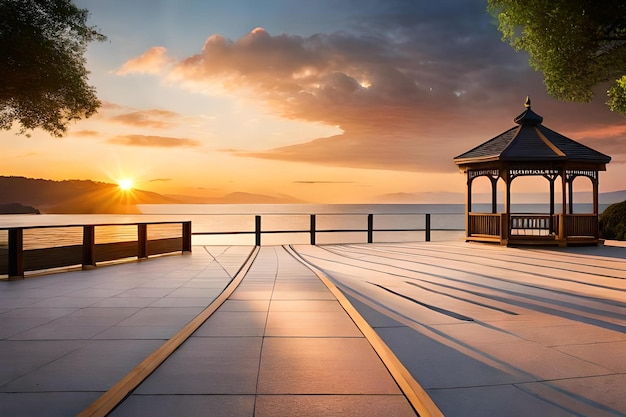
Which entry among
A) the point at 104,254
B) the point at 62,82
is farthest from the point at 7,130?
the point at 104,254

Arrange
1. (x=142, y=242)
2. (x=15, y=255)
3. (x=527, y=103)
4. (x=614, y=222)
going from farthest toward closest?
(x=614, y=222), (x=527, y=103), (x=142, y=242), (x=15, y=255)

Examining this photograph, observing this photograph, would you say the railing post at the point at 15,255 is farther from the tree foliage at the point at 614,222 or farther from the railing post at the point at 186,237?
the tree foliage at the point at 614,222

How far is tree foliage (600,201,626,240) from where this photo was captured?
60.1ft

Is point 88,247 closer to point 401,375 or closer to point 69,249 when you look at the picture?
point 69,249

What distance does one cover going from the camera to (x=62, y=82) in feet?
55.2

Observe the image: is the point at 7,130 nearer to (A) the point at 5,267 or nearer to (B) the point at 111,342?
(A) the point at 5,267

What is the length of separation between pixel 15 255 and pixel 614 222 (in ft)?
66.3

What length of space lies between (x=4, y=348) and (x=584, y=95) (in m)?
12.2

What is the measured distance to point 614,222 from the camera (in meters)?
18.8

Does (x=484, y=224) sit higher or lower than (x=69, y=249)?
higher

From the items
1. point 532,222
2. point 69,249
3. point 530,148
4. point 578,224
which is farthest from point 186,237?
point 578,224

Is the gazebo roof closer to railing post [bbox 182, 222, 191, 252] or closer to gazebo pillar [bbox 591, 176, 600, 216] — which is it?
gazebo pillar [bbox 591, 176, 600, 216]

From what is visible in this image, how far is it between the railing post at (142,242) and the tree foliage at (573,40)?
9.80 meters

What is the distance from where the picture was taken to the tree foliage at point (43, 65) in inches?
582
